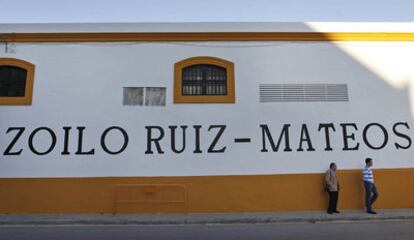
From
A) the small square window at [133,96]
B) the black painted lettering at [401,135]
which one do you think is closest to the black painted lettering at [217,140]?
the small square window at [133,96]

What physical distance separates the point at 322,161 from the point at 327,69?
9.59 feet

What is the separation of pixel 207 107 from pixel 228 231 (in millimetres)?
3893

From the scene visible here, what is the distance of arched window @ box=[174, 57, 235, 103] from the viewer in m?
10.2

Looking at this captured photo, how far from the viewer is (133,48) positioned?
34.2 ft

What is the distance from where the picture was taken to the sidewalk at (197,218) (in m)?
8.40

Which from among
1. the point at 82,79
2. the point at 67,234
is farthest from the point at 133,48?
the point at 67,234

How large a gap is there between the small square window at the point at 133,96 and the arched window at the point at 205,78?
A: 108cm

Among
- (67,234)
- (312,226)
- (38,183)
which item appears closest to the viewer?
(67,234)

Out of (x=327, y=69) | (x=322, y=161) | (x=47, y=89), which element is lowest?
(x=322, y=161)

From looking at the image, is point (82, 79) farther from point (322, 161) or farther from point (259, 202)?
point (322, 161)

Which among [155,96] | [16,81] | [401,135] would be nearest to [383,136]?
[401,135]

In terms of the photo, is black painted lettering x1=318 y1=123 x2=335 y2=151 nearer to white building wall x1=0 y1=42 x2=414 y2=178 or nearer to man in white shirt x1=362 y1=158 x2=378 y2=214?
white building wall x1=0 y1=42 x2=414 y2=178

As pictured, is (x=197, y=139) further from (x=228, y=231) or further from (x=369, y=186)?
(x=369, y=186)

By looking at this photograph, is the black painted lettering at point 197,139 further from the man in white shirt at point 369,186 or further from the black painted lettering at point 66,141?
the man in white shirt at point 369,186
